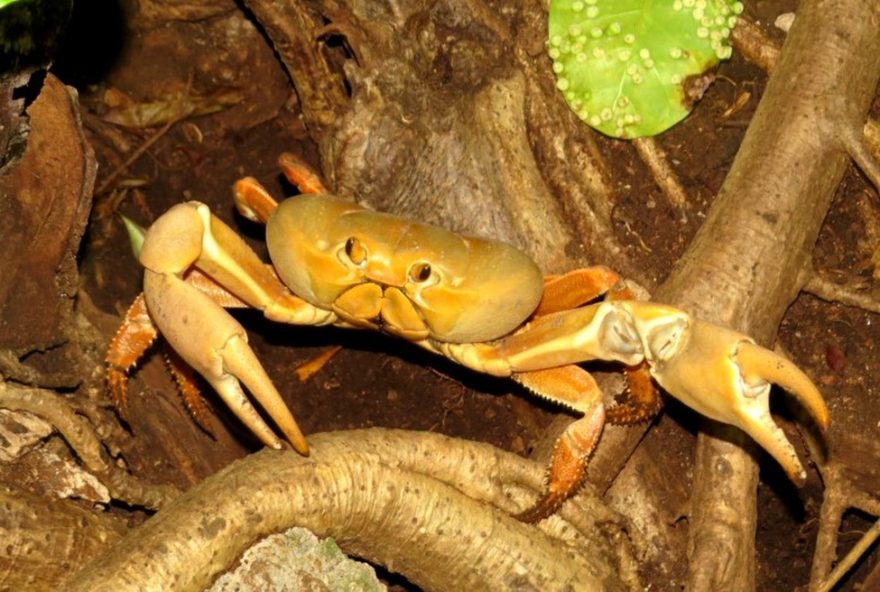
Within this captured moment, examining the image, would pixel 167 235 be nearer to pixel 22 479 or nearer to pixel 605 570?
pixel 22 479

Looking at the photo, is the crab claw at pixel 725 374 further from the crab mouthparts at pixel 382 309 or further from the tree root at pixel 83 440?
the tree root at pixel 83 440

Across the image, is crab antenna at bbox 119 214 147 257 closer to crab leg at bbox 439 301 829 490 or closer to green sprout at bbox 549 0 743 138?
crab leg at bbox 439 301 829 490

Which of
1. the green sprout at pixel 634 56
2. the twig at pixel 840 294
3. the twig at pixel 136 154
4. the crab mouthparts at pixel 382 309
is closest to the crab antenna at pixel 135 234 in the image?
the twig at pixel 136 154

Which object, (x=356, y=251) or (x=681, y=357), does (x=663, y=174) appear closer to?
(x=681, y=357)

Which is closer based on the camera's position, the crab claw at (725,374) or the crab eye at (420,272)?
the crab claw at (725,374)

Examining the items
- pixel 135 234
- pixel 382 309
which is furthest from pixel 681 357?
pixel 135 234

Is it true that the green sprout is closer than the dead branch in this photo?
No

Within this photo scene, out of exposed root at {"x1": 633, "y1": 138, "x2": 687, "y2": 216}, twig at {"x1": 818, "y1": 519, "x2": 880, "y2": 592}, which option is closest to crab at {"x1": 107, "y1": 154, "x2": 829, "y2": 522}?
exposed root at {"x1": 633, "y1": 138, "x2": 687, "y2": 216}
